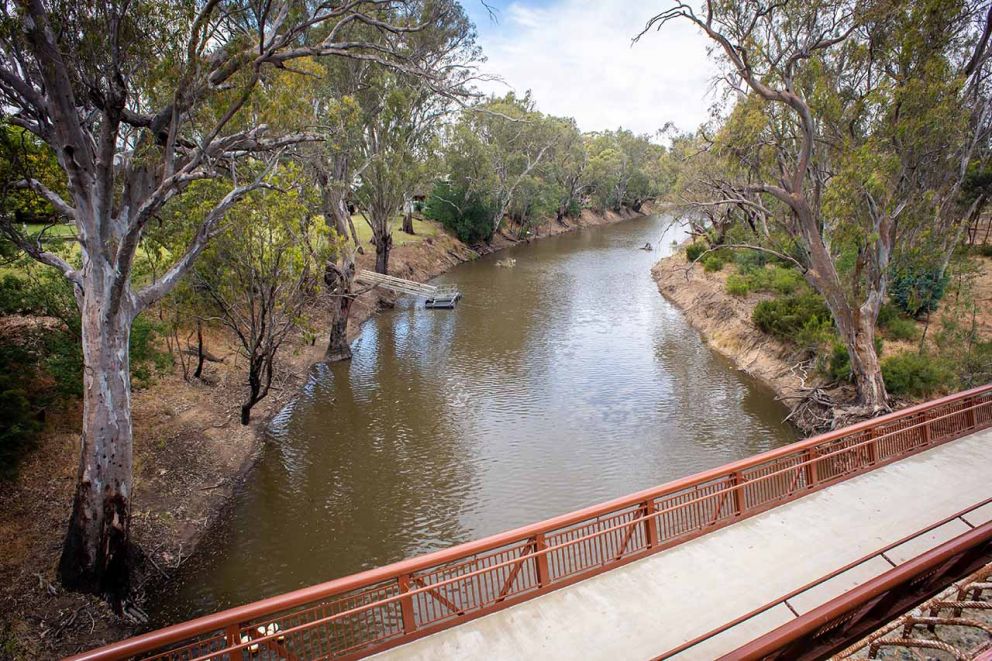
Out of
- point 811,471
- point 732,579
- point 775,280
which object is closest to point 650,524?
point 732,579

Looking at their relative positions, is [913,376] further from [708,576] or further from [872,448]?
[708,576]

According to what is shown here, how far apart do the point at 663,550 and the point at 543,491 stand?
227 inches

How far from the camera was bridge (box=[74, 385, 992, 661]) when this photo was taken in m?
5.08

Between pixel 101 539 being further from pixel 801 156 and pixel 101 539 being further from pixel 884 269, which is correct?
pixel 884 269

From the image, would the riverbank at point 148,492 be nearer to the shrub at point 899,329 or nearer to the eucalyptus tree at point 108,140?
the eucalyptus tree at point 108,140

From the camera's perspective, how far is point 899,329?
18969 millimetres

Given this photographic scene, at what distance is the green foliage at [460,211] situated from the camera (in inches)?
1809

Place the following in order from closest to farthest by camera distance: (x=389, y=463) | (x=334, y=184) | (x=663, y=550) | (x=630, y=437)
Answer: (x=663, y=550)
(x=389, y=463)
(x=630, y=437)
(x=334, y=184)

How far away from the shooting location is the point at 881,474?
27.7 ft

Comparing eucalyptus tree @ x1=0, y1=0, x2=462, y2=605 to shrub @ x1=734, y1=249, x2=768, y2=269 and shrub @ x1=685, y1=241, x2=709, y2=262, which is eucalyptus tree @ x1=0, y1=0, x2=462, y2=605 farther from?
shrub @ x1=685, y1=241, x2=709, y2=262

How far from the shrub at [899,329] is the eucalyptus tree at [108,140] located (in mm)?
18960

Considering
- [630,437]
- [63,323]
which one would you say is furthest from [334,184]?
[630,437]

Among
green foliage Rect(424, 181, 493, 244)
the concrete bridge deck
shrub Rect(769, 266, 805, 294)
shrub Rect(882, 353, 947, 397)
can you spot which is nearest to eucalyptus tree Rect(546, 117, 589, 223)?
green foliage Rect(424, 181, 493, 244)

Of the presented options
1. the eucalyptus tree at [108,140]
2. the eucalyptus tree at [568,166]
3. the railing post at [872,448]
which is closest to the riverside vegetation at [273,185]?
the eucalyptus tree at [108,140]
